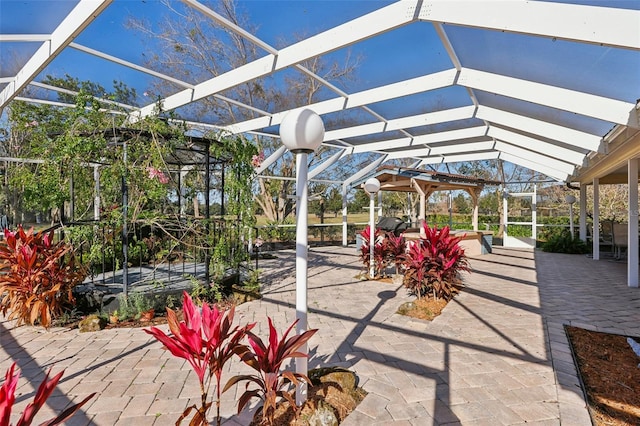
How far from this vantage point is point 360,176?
11.6 metres

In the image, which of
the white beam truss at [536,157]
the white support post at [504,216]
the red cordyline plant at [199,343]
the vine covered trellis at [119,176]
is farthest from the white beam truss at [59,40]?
the white support post at [504,216]

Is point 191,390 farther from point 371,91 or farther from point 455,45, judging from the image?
point 371,91

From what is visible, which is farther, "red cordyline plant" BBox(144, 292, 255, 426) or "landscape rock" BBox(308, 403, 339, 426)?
"landscape rock" BBox(308, 403, 339, 426)

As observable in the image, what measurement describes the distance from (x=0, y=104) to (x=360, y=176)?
372 inches

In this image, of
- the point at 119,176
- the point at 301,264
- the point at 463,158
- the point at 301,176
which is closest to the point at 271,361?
the point at 301,264

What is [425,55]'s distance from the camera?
449cm

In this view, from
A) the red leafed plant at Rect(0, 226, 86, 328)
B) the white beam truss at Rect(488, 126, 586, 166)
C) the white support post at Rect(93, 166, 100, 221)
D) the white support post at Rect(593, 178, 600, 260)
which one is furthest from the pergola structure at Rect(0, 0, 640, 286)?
the red leafed plant at Rect(0, 226, 86, 328)

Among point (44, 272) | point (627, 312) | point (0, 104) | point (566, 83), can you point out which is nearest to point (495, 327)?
point (627, 312)

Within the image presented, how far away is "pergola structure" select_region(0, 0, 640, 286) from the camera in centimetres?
292

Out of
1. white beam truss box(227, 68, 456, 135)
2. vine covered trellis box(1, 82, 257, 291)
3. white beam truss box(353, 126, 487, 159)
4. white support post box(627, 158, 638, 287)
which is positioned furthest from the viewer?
white beam truss box(353, 126, 487, 159)

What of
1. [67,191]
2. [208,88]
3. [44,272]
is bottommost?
[44,272]

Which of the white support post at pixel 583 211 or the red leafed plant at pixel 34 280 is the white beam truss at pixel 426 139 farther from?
the red leafed plant at pixel 34 280

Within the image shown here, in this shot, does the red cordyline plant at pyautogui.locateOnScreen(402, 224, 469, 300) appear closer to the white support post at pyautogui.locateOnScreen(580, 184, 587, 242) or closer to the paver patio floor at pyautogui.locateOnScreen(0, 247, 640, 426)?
the paver patio floor at pyautogui.locateOnScreen(0, 247, 640, 426)

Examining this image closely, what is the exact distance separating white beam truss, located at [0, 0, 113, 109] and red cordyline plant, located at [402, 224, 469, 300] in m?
5.00
